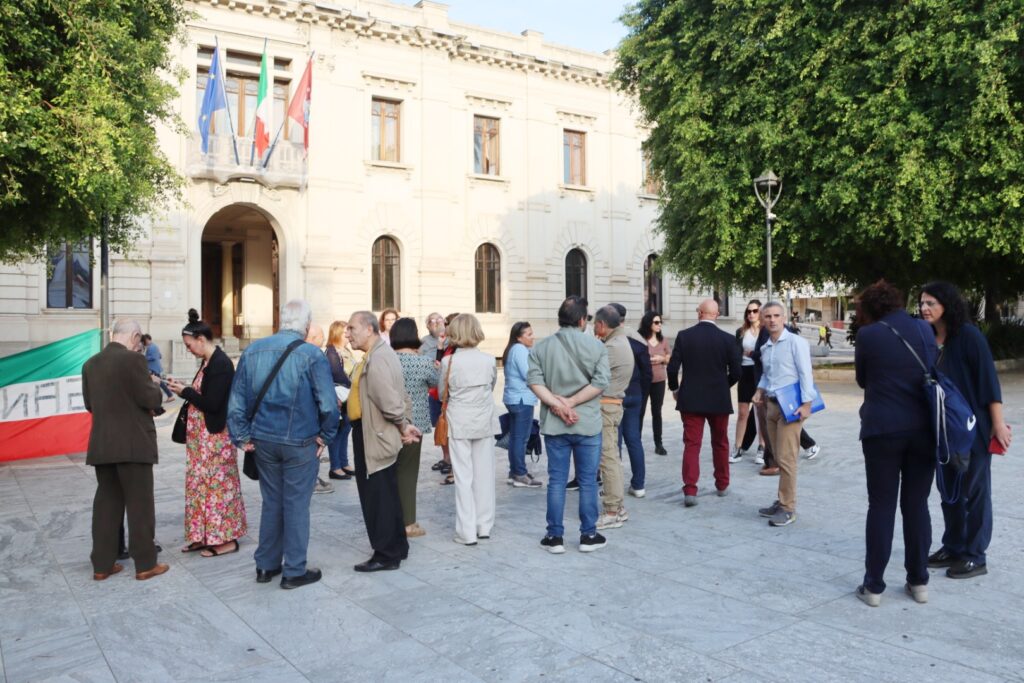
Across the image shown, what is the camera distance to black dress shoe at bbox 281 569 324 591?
5.39 m

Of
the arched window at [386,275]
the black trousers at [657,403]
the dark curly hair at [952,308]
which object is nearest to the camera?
the dark curly hair at [952,308]

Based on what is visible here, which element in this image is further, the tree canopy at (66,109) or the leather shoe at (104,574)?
the tree canopy at (66,109)

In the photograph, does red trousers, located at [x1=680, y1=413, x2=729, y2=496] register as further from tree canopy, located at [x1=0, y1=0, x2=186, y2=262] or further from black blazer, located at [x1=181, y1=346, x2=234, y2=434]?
tree canopy, located at [x1=0, y1=0, x2=186, y2=262]

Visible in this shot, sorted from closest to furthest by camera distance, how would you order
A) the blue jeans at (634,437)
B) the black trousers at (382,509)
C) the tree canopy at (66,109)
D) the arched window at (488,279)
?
1. the black trousers at (382,509)
2. the blue jeans at (634,437)
3. the tree canopy at (66,109)
4. the arched window at (488,279)

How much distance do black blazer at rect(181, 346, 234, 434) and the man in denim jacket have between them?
0.50 meters

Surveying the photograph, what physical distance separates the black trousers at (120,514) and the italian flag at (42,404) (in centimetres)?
478

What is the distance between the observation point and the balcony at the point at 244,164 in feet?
73.7

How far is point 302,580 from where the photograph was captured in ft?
17.8

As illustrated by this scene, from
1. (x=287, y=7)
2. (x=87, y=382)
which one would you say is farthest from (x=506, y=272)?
(x=87, y=382)

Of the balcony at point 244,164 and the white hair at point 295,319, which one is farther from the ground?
the balcony at point 244,164

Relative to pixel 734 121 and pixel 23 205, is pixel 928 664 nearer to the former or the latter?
pixel 23 205

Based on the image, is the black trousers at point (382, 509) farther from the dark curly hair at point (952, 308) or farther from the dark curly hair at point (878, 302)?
the dark curly hair at point (952, 308)

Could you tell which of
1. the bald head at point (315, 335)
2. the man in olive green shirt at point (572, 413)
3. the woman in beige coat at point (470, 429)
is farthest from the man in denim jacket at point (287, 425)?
the bald head at point (315, 335)

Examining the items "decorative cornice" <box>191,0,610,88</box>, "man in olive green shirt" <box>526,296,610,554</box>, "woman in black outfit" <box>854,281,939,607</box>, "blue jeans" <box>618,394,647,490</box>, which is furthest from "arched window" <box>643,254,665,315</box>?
"woman in black outfit" <box>854,281,939,607</box>
